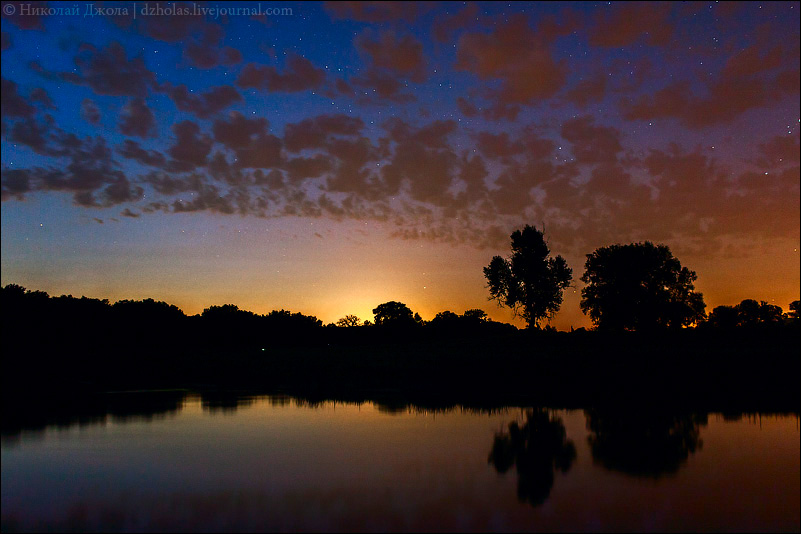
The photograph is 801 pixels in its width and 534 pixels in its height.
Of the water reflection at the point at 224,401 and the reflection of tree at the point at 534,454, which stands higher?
the reflection of tree at the point at 534,454

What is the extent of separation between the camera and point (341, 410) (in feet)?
74.1

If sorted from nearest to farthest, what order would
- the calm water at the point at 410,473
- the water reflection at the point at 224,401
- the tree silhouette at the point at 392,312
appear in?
the calm water at the point at 410,473 → the water reflection at the point at 224,401 → the tree silhouette at the point at 392,312

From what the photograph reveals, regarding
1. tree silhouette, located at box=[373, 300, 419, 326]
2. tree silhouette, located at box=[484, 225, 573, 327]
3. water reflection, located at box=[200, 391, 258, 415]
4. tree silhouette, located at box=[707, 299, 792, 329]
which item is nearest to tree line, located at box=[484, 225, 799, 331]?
tree silhouette, located at box=[484, 225, 573, 327]

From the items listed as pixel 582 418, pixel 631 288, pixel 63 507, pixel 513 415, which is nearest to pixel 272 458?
pixel 63 507

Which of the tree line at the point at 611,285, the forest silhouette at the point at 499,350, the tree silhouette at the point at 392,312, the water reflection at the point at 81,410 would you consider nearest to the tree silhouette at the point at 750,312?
the forest silhouette at the point at 499,350

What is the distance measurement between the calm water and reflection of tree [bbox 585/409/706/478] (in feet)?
0.18

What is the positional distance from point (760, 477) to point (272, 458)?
10923mm

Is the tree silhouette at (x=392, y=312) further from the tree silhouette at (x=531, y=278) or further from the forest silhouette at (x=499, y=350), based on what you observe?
the tree silhouette at (x=531, y=278)

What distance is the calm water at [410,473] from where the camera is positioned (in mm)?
9328

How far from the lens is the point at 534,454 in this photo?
45.8ft

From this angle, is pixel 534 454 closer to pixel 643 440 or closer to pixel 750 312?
pixel 643 440

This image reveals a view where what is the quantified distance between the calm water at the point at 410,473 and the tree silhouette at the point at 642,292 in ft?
183

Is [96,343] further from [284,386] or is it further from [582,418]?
[582,418]

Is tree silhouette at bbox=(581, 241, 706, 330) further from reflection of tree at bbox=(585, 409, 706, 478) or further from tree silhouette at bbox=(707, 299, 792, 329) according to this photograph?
reflection of tree at bbox=(585, 409, 706, 478)
